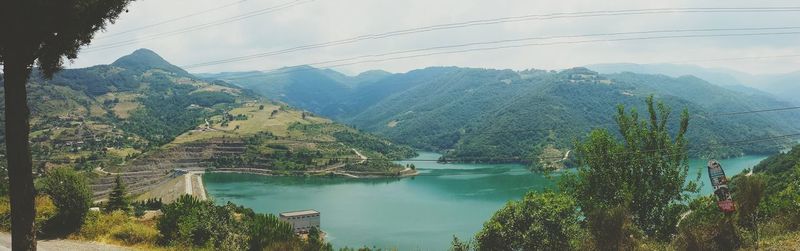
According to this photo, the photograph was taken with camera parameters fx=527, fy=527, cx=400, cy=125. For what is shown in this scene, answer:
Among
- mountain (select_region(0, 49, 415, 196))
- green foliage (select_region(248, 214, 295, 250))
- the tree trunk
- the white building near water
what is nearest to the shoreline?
mountain (select_region(0, 49, 415, 196))

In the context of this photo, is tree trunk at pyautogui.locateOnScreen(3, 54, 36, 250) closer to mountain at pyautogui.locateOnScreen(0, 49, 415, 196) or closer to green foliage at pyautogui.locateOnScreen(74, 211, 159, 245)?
green foliage at pyautogui.locateOnScreen(74, 211, 159, 245)

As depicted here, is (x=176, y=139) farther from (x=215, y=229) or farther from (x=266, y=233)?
(x=266, y=233)

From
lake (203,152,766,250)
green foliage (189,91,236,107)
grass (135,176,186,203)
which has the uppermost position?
green foliage (189,91,236,107)

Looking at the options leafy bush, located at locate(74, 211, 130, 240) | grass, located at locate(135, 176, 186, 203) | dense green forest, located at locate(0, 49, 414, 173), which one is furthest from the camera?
dense green forest, located at locate(0, 49, 414, 173)

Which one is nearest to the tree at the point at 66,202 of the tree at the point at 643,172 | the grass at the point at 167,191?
the tree at the point at 643,172

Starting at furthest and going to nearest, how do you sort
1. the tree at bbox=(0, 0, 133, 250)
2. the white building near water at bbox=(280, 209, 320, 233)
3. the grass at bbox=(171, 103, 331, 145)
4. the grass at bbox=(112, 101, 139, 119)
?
the grass at bbox=(112, 101, 139, 119), the grass at bbox=(171, 103, 331, 145), the white building near water at bbox=(280, 209, 320, 233), the tree at bbox=(0, 0, 133, 250)

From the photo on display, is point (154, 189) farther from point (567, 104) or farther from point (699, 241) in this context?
point (567, 104)

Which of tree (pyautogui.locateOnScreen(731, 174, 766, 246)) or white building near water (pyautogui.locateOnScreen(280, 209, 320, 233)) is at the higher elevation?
tree (pyautogui.locateOnScreen(731, 174, 766, 246))
